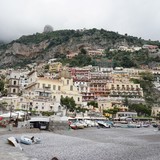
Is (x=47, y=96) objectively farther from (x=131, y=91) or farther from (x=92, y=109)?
(x=131, y=91)

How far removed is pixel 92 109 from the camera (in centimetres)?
11219

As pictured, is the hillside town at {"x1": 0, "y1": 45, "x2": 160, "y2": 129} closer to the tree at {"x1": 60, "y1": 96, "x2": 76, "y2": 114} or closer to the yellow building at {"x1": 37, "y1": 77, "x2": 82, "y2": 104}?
the yellow building at {"x1": 37, "y1": 77, "x2": 82, "y2": 104}

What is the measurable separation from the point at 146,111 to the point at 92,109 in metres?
27.4

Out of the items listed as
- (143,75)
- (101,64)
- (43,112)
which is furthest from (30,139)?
(101,64)

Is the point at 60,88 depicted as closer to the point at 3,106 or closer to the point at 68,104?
the point at 68,104

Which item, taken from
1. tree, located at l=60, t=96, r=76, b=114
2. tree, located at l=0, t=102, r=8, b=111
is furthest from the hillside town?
tree, located at l=60, t=96, r=76, b=114

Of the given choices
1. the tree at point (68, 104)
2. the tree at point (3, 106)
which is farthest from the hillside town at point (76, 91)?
the tree at point (68, 104)

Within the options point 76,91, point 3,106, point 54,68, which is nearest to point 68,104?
point 76,91

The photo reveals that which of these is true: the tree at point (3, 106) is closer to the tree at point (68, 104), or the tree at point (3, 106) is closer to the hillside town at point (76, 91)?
the hillside town at point (76, 91)

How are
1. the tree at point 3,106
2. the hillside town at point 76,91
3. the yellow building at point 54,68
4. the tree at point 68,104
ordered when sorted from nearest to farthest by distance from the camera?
the tree at point 3,106 → the hillside town at point 76,91 → the tree at point 68,104 → the yellow building at point 54,68

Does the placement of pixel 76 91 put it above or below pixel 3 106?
above

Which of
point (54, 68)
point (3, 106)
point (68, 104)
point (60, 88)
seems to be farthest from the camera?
point (54, 68)

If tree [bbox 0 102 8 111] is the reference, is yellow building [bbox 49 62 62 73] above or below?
above

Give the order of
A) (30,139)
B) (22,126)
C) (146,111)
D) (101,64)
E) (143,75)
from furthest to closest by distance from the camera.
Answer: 1. (101,64)
2. (143,75)
3. (146,111)
4. (22,126)
5. (30,139)
